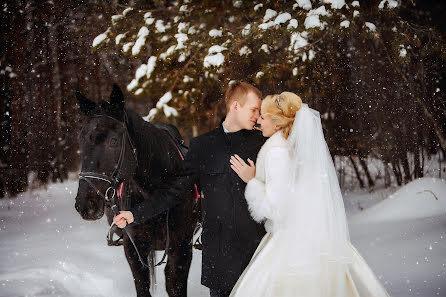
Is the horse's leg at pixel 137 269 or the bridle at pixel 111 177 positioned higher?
the bridle at pixel 111 177

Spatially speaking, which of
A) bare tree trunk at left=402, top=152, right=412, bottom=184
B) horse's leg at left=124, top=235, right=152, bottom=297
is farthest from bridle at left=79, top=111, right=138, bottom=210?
bare tree trunk at left=402, top=152, right=412, bottom=184

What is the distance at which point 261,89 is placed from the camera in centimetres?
810

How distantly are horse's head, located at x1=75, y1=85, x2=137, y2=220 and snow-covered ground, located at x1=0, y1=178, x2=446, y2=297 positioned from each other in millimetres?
2663

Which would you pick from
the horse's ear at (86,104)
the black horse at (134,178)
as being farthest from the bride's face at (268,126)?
the horse's ear at (86,104)

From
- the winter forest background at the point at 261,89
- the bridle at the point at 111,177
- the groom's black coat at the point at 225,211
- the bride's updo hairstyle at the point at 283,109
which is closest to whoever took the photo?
the bride's updo hairstyle at the point at 283,109

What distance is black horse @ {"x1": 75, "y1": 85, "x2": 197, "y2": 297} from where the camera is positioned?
2982mm

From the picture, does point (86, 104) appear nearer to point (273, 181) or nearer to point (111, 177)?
point (111, 177)

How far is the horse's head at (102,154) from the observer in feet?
9.65

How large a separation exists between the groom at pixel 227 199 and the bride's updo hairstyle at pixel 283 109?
323 millimetres

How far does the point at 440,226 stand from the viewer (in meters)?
6.41

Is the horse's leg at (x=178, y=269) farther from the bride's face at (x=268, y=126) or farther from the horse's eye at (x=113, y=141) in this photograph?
the bride's face at (x=268, y=126)

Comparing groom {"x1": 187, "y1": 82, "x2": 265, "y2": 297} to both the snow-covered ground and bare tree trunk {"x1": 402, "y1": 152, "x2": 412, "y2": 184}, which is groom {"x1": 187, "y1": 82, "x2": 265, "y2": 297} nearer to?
the snow-covered ground

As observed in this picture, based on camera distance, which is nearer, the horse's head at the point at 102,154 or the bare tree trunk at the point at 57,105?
the horse's head at the point at 102,154

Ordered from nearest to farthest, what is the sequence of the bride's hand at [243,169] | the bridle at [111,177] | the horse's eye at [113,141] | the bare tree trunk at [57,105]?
the bride's hand at [243,169] < the bridle at [111,177] < the horse's eye at [113,141] < the bare tree trunk at [57,105]
